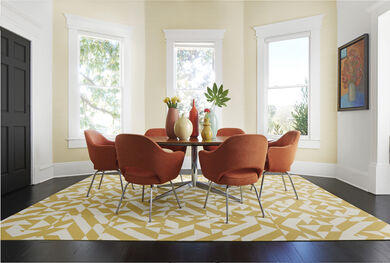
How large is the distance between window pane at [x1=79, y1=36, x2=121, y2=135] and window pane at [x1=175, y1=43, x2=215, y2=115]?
1333 millimetres

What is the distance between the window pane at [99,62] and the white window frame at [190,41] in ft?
3.51

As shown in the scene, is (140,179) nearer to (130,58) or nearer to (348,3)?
(130,58)

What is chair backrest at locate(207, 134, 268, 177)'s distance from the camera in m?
2.35

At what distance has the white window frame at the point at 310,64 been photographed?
187 inches

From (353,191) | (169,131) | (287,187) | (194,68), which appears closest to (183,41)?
(194,68)

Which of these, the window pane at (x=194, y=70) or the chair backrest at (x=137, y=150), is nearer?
the chair backrest at (x=137, y=150)

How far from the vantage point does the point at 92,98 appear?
16.4 feet

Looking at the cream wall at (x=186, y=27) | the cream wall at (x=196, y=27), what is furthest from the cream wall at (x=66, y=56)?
the cream wall at (x=186, y=27)

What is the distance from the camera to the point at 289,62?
5066 millimetres

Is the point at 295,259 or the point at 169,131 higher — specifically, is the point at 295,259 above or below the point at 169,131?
below

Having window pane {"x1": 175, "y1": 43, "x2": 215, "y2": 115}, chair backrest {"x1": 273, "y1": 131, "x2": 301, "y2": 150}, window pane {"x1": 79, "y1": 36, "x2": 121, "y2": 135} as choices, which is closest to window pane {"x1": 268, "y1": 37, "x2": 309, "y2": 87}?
window pane {"x1": 175, "y1": 43, "x2": 215, "y2": 115}

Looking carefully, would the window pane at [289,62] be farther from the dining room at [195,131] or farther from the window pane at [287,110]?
the window pane at [287,110]

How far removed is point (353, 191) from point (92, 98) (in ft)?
15.9

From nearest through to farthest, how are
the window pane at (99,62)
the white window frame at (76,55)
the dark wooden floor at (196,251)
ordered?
1. the dark wooden floor at (196,251)
2. the white window frame at (76,55)
3. the window pane at (99,62)
